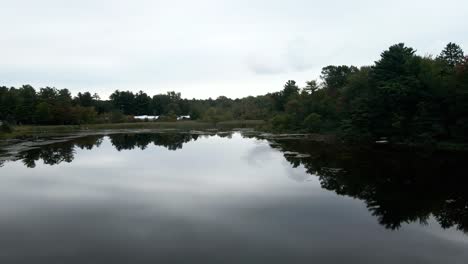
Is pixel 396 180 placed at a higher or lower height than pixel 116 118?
lower

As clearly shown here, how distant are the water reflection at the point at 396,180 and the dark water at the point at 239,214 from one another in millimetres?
62

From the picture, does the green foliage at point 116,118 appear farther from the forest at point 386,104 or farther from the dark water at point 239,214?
the dark water at point 239,214

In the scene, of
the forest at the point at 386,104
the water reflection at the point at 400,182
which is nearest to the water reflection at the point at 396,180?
the water reflection at the point at 400,182

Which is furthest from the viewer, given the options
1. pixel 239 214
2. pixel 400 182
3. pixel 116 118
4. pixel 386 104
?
pixel 116 118

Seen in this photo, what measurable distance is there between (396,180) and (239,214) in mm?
8064

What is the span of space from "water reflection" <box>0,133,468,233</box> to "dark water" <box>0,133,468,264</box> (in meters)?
0.06

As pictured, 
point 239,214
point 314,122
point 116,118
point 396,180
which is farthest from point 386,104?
point 116,118

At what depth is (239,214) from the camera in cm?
1079

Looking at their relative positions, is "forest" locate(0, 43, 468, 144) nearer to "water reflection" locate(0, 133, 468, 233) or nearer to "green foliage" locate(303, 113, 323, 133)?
"green foliage" locate(303, 113, 323, 133)

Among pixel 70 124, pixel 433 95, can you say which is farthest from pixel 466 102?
pixel 70 124

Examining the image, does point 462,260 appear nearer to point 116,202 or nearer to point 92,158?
point 116,202

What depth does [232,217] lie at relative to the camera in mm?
10477

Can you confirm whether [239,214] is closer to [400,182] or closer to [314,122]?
[400,182]

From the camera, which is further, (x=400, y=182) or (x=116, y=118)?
(x=116, y=118)
